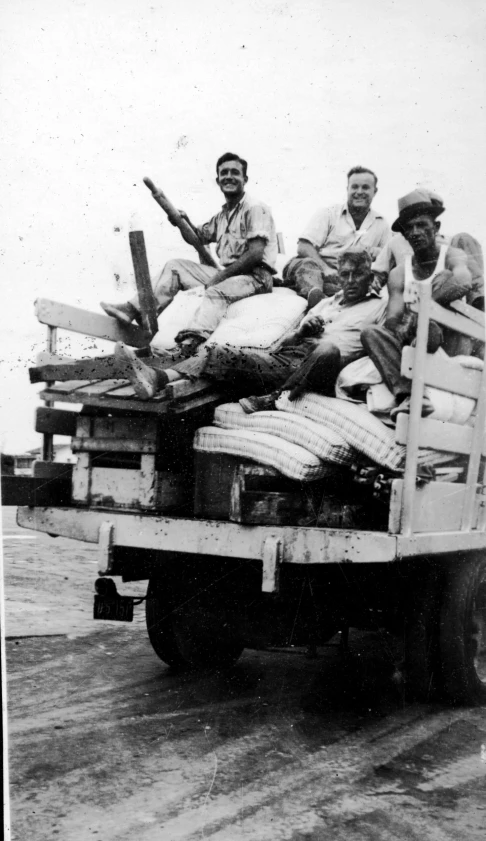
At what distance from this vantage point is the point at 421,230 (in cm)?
439

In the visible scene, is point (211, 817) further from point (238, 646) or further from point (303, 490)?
point (238, 646)

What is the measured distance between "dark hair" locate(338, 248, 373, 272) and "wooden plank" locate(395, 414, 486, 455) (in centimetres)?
99

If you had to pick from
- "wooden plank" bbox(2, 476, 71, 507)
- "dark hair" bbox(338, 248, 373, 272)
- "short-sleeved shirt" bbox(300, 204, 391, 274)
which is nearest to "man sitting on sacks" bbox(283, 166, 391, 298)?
"short-sleeved shirt" bbox(300, 204, 391, 274)

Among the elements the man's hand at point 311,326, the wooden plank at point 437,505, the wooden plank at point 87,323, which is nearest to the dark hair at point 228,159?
the wooden plank at point 87,323

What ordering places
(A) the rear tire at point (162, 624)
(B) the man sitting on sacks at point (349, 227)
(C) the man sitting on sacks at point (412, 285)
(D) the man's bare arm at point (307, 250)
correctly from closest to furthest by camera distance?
(C) the man sitting on sacks at point (412, 285) → (A) the rear tire at point (162, 624) → (D) the man's bare arm at point (307, 250) → (B) the man sitting on sacks at point (349, 227)

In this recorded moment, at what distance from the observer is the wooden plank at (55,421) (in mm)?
4539

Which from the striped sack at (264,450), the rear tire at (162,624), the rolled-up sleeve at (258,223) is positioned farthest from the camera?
the rolled-up sleeve at (258,223)

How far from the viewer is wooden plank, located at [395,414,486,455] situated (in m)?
3.64

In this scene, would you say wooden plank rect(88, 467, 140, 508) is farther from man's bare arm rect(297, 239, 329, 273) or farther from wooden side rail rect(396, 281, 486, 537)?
man's bare arm rect(297, 239, 329, 273)

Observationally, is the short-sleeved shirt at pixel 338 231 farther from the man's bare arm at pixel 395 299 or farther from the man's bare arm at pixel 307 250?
the man's bare arm at pixel 395 299

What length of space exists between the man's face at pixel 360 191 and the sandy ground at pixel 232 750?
2.95 metres

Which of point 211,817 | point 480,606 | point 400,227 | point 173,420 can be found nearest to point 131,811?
point 211,817

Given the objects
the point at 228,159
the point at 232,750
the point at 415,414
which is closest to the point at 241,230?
the point at 228,159

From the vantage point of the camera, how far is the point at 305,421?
388cm
